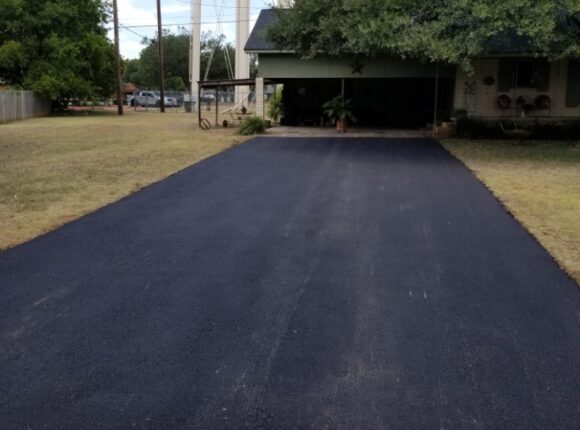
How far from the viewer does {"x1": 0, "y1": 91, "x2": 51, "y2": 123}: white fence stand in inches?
1253

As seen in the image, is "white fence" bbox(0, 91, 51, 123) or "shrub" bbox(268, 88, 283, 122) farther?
"white fence" bbox(0, 91, 51, 123)

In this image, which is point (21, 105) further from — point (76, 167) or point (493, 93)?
point (493, 93)

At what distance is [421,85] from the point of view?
88.7 ft

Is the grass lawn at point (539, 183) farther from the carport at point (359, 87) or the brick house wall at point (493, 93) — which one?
the carport at point (359, 87)

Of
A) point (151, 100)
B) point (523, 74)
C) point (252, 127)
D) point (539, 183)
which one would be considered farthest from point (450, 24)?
point (151, 100)

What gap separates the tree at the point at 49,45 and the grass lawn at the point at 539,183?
2639 centimetres

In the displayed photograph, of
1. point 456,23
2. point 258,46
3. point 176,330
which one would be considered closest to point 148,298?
point 176,330

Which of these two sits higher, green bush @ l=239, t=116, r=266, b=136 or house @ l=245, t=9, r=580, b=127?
house @ l=245, t=9, r=580, b=127

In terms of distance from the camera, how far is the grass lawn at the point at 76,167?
27.9 feet

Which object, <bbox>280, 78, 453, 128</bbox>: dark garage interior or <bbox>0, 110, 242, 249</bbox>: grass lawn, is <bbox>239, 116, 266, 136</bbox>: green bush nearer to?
<bbox>0, 110, 242, 249</bbox>: grass lawn

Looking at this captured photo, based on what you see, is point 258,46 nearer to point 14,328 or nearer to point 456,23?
point 456,23

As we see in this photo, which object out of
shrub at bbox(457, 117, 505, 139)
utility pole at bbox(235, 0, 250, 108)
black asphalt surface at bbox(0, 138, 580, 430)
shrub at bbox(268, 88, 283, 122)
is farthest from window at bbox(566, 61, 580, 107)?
utility pole at bbox(235, 0, 250, 108)

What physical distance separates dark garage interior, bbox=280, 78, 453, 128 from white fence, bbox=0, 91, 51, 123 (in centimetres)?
1455

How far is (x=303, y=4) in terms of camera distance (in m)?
18.0
